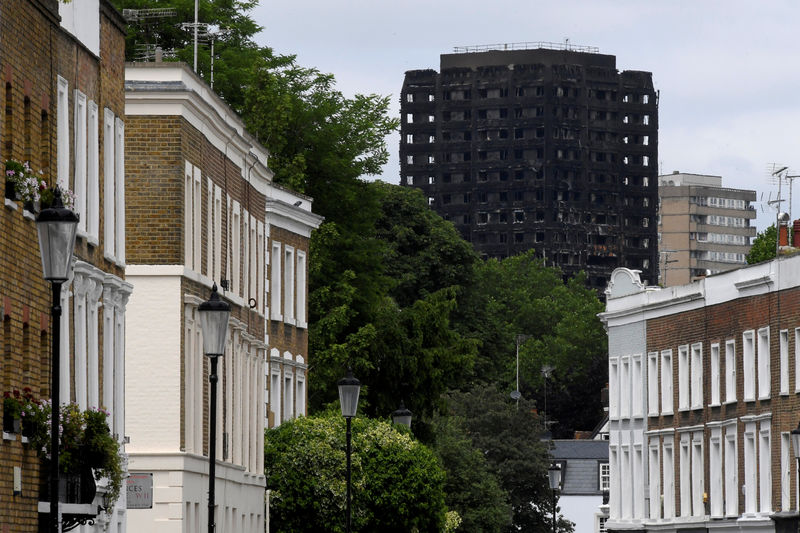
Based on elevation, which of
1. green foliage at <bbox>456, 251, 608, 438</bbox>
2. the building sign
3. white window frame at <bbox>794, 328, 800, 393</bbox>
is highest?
green foliage at <bbox>456, 251, 608, 438</bbox>

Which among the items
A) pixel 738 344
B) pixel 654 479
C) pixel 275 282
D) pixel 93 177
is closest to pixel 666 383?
pixel 654 479

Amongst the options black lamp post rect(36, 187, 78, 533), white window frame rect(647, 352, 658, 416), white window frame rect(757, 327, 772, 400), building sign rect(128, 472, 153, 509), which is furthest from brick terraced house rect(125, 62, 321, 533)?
white window frame rect(647, 352, 658, 416)

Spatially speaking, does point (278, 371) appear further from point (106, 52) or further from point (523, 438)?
point (523, 438)

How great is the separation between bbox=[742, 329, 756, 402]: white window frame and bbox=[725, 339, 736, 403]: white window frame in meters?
1.25

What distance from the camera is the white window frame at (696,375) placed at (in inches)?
2963

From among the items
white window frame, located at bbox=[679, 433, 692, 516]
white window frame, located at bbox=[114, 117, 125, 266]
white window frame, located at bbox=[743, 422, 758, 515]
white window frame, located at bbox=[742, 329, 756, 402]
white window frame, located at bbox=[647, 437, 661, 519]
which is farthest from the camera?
white window frame, located at bbox=[647, 437, 661, 519]

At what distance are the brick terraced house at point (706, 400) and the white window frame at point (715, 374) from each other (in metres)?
0.03

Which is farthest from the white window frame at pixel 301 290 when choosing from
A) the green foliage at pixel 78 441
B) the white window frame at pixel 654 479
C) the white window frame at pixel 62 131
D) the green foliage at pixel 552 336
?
the green foliage at pixel 552 336

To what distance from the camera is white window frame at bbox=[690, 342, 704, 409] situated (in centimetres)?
7525

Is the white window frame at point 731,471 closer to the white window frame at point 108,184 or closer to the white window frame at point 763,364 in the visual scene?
the white window frame at point 763,364

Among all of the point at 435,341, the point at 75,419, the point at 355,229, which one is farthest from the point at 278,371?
the point at 75,419

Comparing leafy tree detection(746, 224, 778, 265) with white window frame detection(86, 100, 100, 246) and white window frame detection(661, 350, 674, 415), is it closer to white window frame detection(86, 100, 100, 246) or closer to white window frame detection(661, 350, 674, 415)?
white window frame detection(661, 350, 674, 415)

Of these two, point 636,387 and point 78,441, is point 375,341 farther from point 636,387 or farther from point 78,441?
point 78,441

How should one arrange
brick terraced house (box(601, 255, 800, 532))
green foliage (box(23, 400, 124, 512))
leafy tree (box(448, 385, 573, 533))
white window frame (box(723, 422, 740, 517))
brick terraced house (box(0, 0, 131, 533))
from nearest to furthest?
brick terraced house (box(0, 0, 131, 533))
green foliage (box(23, 400, 124, 512))
brick terraced house (box(601, 255, 800, 532))
white window frame (box(723, 422, 740, 517))
leafy tree (box(448, 385, 573, 533))
